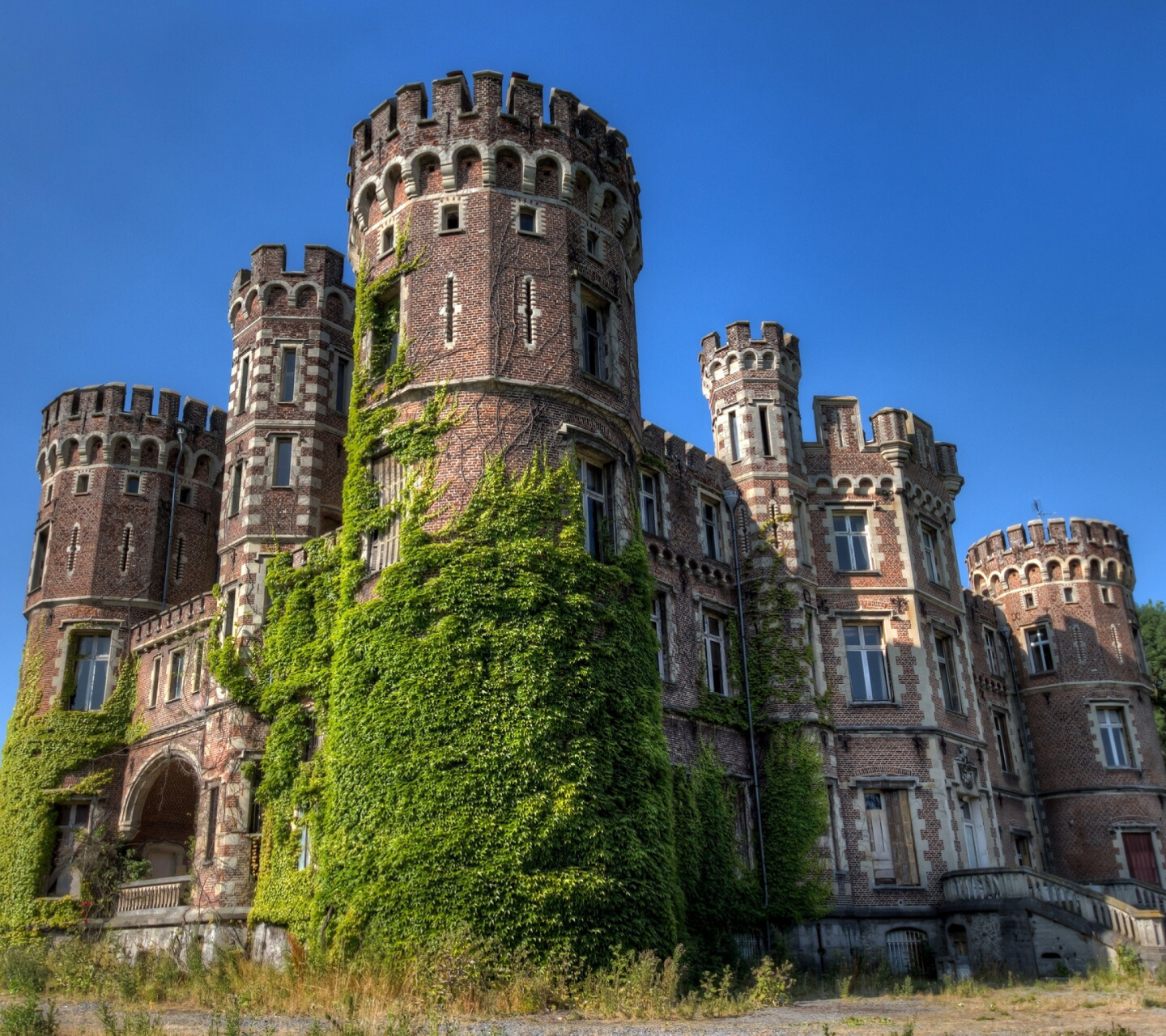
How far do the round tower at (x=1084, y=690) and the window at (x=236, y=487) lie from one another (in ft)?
85.9

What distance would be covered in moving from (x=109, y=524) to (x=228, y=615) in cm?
822

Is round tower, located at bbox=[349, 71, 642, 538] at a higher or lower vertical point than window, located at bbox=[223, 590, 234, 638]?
higher

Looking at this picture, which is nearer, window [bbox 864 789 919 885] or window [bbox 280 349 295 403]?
window [bbox 864 789 919 885]

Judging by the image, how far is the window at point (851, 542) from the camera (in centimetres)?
3073

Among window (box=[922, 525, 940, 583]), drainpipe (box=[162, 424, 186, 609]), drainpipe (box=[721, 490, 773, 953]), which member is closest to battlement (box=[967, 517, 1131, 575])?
window (box=[922, 525, 940, 583])

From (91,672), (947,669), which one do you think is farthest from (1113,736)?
(91,672)

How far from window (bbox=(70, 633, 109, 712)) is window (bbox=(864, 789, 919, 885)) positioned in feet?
69.1

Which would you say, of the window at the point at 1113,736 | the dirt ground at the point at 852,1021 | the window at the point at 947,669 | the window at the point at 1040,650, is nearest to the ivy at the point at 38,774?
the dirt ground at the point at 852,1021

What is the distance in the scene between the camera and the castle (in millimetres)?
22719

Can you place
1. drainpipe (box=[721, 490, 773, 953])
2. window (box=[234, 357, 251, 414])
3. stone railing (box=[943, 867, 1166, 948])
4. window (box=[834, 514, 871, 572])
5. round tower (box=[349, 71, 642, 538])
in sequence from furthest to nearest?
window (box=[834, 514, 871, 572]) < window (box=[234, 357, 251, 414]) < drainpipe (box=[721, 490, 773, 953]) < stone railing (box=[943, 867, 1166, 948]) < round tower (box=[349, 71, 642, 538])

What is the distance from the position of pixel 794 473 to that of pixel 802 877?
10.7m

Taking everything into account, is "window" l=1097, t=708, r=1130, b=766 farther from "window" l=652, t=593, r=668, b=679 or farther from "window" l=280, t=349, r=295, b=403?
"window" l=280, t=349, r=295, b=403

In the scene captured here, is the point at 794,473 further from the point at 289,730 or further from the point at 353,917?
the point at 353,917

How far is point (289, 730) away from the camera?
23406mm
